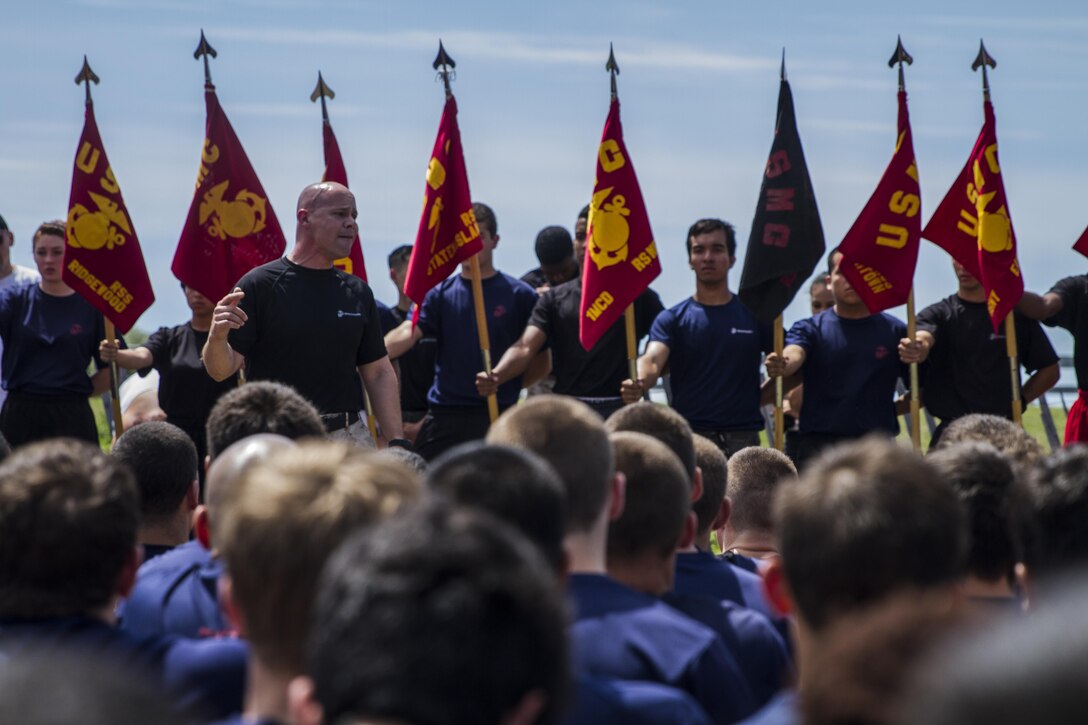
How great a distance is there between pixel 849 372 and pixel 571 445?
6716mm

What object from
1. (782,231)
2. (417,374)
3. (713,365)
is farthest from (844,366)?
(417,374)

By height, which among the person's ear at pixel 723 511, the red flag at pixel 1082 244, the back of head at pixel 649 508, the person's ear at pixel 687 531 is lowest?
the person's ear at pixel 723 511

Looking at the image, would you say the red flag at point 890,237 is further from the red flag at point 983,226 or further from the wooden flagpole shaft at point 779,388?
the wooden flagpole shaft at point 779,388

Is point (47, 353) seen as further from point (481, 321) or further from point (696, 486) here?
point (696, 486)

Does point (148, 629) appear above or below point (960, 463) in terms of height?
below

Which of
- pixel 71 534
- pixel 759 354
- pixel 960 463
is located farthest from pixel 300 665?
pixel 759 354

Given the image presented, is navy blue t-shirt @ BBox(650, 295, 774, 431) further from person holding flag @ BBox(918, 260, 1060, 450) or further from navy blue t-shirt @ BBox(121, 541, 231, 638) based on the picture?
navy blue t-shirt @ BBox(121, 541, 231, 638)

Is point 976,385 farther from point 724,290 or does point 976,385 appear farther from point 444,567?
point 444,567

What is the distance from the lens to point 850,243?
1005 centimetres

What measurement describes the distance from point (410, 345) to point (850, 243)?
3.21m

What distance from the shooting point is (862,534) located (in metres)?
2.46

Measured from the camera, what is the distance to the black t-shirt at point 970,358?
33.7 feet

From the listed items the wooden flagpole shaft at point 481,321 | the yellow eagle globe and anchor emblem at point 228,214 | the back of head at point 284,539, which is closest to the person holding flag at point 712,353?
the wooden flagpole shaft at point 481,321

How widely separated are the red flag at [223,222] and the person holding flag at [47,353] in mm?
1440
